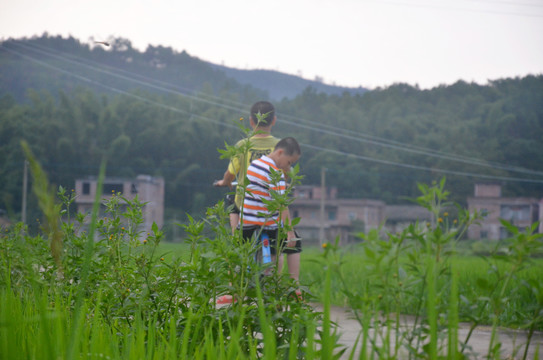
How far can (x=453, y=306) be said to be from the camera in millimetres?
976

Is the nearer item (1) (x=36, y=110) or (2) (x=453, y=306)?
(2) (x=453, y=306)

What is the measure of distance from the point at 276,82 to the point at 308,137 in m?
53.4

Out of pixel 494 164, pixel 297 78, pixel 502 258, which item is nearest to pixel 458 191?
pixel 494 164

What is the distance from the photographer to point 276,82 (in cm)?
10850

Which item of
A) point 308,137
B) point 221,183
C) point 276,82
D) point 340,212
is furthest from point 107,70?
point 221,183

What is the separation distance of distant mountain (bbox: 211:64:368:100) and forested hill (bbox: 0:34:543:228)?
24979 millimetres

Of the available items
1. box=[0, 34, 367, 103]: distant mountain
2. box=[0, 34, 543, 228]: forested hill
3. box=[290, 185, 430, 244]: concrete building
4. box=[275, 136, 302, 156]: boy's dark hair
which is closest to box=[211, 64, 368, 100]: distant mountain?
box=[0, 34, 367, 103]: distant mountain

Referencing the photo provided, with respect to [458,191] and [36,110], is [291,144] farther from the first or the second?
[36,110]

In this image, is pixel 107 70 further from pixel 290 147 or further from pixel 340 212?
pixel 290 147

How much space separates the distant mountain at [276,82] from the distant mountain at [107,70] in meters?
6.47

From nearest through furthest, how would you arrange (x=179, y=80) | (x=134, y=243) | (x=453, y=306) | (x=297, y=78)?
(x=453, y=306)
(x=134, y=243)
(x=179, y=80)
(x=297, y=78)

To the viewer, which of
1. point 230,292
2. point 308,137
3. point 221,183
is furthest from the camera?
point 308,137

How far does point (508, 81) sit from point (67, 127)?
4171cm

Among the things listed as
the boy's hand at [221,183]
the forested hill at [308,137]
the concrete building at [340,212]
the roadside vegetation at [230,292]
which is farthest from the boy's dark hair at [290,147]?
the concrete building at [340,212]
